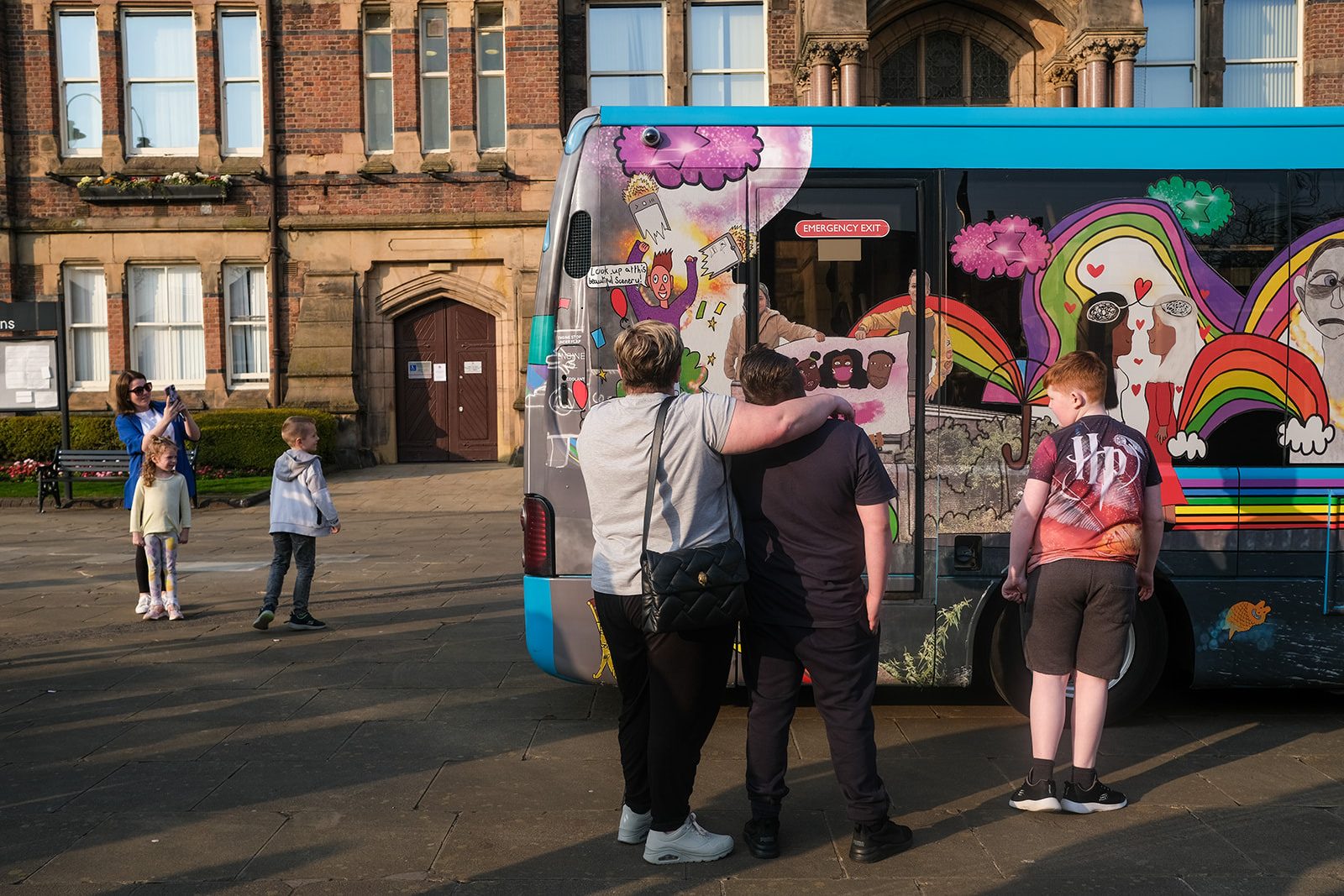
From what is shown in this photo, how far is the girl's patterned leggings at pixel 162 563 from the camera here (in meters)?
8.57

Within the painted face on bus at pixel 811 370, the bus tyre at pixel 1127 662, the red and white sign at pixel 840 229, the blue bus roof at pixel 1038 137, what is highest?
the blue bus roof at pixel 1038 137

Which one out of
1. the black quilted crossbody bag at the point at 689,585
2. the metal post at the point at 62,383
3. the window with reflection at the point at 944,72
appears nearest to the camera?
the black quilted crossbody bag at the point at 689,585

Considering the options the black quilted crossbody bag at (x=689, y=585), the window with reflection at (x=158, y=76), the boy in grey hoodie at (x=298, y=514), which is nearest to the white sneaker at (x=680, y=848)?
the black quilted crossbody bag at (x=689, y=585)

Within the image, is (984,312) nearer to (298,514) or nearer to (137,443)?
(298,514)

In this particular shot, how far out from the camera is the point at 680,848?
412 centimetres

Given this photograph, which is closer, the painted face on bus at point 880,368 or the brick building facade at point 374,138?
the painted face on bus at point 880,368

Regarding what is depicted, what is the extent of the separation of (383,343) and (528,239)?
3168 mm

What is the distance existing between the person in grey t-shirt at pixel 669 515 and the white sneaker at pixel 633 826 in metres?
0.10

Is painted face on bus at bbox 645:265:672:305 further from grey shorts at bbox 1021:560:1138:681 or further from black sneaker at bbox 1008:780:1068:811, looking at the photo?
black sneaker at bbox 1008:780:1068:811

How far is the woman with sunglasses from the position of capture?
8.61 m

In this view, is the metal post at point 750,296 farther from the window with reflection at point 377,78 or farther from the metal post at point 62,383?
the window with reflection at point 377,78

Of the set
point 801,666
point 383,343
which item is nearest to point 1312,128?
point 801,666

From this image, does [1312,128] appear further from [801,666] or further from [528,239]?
[528,239]

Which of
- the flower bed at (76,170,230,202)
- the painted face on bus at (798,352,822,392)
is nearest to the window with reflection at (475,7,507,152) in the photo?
the flower bed at (76,170,230,202)
